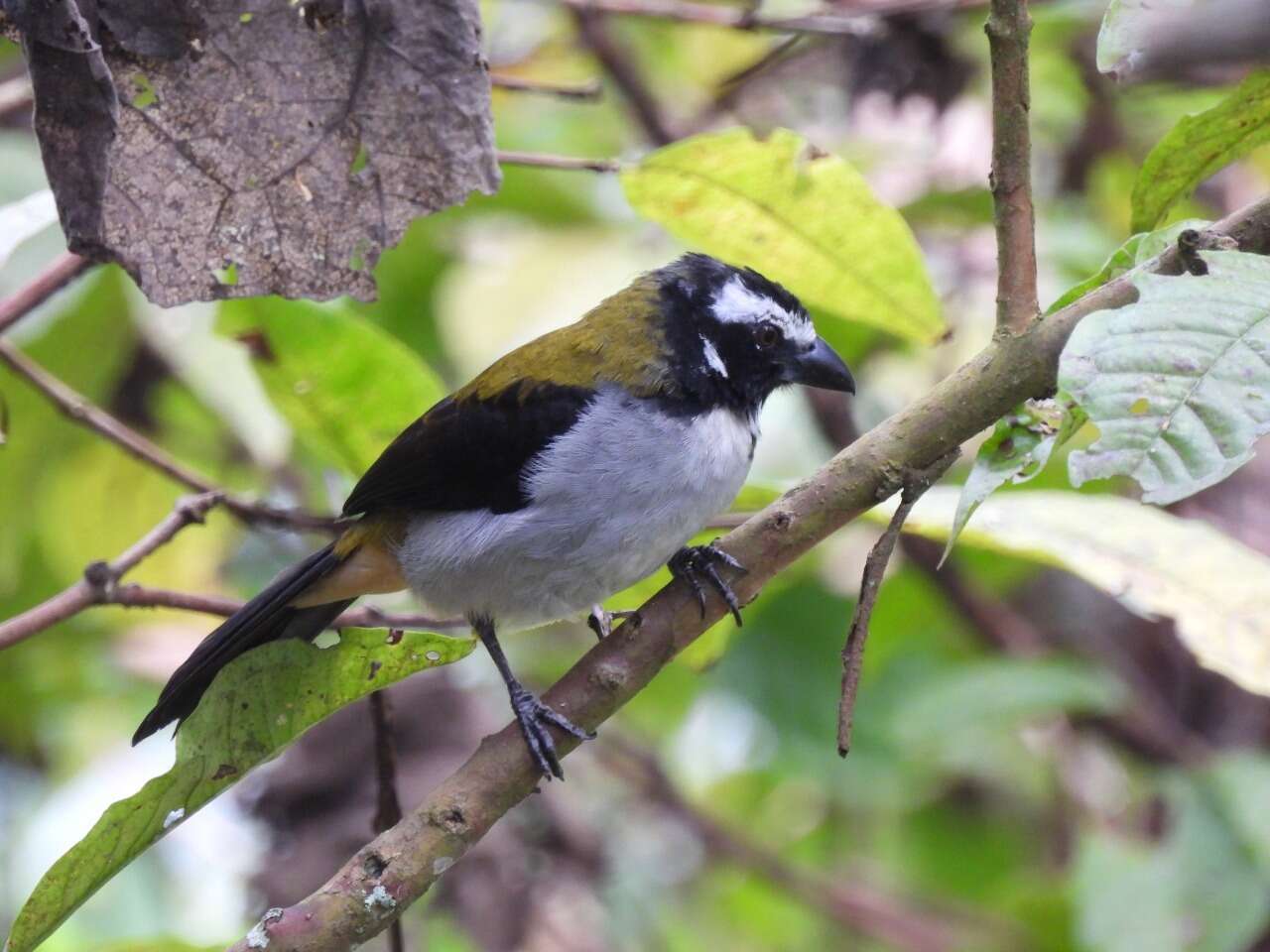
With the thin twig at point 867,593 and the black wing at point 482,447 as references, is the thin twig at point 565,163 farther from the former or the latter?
the thin twig at point 867,593

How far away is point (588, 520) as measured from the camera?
10.1 ft

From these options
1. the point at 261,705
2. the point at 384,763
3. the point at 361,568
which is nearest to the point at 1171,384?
the point at 261,705

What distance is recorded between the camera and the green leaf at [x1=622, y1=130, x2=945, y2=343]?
107 inches

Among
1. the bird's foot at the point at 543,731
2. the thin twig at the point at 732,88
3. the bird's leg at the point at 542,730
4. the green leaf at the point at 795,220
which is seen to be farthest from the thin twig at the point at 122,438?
the thin twig at the point at 732,88

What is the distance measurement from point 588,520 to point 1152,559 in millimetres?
1117

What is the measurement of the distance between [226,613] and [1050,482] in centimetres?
203

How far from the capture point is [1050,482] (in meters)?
3.63

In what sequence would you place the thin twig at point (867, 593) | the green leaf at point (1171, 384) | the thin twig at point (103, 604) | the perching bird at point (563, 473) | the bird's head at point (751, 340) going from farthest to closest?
the bird's head at point (751, 340) < the perching bird at point (563, 473) < the thin twig at point (103, 604) < the thin twig at point (867, 593) < the green leaf at point (1171, 384)

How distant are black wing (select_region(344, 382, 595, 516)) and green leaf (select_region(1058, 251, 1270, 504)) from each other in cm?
175

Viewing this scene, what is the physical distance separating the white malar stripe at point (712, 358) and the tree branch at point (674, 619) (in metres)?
1.20

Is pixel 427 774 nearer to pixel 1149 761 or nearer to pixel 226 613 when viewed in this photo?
pixel 226 613

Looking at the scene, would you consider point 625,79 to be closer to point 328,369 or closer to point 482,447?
point 482,447

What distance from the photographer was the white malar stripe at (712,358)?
3.43 metres

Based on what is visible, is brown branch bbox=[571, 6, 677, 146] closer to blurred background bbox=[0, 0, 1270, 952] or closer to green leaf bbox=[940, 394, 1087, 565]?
blurred background bbox=[0, 0, 1270, 952]
